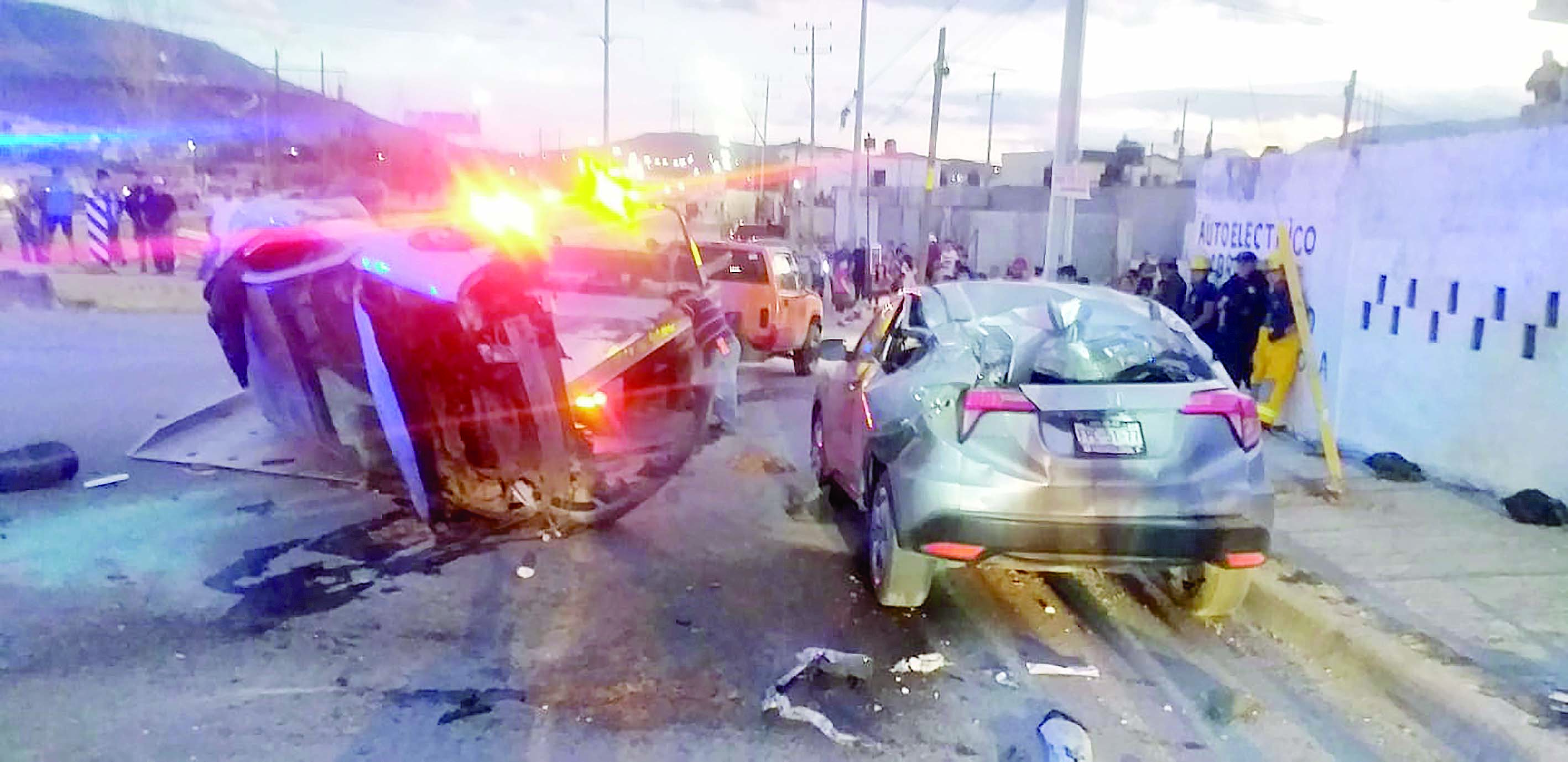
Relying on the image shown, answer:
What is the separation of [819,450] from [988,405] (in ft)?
10.0

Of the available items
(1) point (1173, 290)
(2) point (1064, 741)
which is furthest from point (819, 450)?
(1) point (1173, 290)

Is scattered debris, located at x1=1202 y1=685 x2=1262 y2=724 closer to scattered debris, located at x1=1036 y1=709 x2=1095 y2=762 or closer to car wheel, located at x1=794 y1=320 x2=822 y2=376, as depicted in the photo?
scattered debris, located at x1=1036 y1=709 x2=1095 y2=762

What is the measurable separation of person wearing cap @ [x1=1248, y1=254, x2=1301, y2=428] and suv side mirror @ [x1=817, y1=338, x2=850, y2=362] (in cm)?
411

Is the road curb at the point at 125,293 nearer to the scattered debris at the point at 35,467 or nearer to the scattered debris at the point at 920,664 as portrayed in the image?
the scattered debris at the point at 35,467

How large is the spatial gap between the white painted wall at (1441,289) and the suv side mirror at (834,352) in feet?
10.1

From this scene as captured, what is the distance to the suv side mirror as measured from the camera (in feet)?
24.3

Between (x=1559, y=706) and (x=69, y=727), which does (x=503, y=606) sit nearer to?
(x=69, y=727)

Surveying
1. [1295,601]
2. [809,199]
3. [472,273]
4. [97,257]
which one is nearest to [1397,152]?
[1295,601]

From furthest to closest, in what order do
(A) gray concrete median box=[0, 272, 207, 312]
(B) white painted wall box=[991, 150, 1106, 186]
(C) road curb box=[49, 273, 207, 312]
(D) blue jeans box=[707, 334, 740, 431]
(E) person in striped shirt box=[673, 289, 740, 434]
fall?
1. (B) white painted wall box=[991, 150, 1106, 186]
2. (C) road curb box=[49, 273, 207, 312]
3. (A) gray concrete median box=[0, 272, 207, 312]
4. (D) blue jeans box=[707, 334, 740, 431]
5. (E) person in striped shirt box=[673, 289, 740, 434]

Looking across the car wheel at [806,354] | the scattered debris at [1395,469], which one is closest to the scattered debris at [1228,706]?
the scattered debris at [1395,469]

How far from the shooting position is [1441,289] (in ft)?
27.9

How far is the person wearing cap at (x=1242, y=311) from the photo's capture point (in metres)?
9.97

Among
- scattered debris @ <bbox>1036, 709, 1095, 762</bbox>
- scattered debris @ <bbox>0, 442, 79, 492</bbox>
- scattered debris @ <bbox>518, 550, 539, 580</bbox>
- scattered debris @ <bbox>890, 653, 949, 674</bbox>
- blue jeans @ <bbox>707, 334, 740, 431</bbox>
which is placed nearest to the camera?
scattered debris @ <bbox>1036, 709, 1095, 762</bbox>

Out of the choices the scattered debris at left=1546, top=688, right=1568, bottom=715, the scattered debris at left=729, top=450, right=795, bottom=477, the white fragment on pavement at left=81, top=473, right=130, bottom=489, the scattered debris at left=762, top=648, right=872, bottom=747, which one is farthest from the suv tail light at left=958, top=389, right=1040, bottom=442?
the white fragment on pavement at left=81, top=473, right=130, bottom=489
